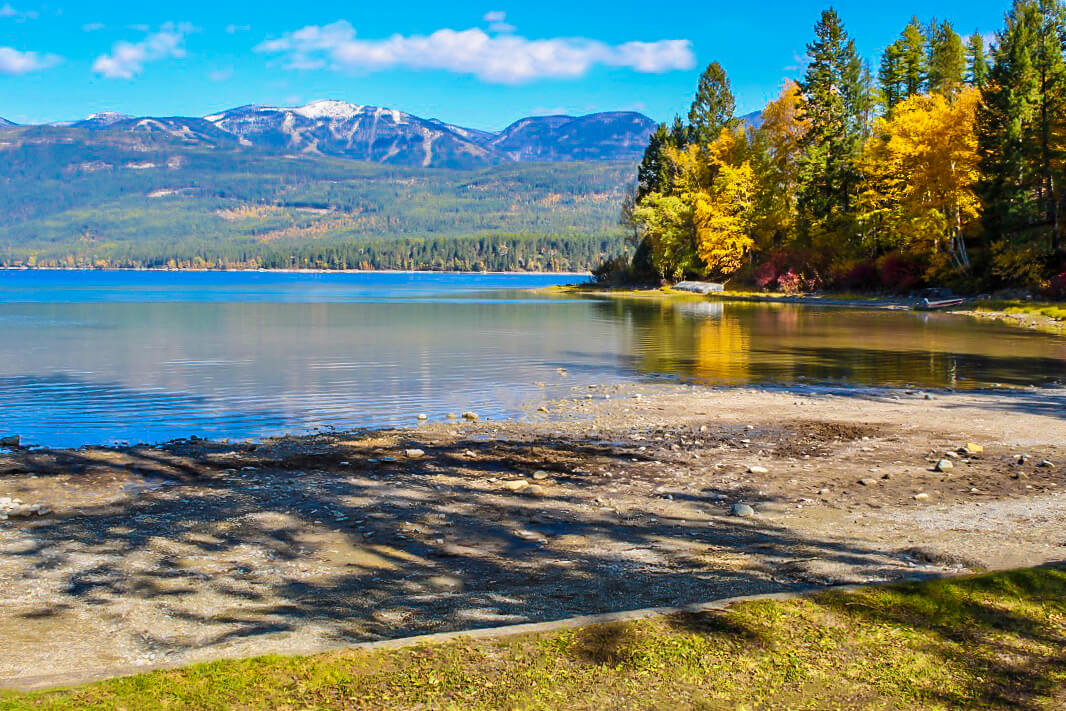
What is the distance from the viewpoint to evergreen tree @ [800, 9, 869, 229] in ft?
240

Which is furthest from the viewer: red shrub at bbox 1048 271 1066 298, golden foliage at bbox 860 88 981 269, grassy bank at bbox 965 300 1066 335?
golden foliage at bbox 860 88 981 269

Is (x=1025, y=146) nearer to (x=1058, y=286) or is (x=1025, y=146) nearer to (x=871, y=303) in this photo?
(x=1058, y=286)

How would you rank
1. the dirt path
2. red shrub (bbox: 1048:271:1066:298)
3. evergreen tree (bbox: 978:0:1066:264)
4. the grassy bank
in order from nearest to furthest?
the dirt path
the grassy bank
red shrub (bbox: 1048:271:1066:298)
evergreen tree (bbox: 978:0:1066:264)

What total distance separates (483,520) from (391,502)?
144cm

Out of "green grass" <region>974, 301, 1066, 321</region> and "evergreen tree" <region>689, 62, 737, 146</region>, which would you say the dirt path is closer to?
"green grass" <region>974, 301, 1066, 321</region>

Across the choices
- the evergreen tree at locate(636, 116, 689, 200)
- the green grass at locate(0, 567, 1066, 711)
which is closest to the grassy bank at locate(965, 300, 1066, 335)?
the green grass at locate(0, 567, 1066, 711)

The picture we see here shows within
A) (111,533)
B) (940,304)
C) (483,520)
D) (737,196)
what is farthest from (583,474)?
(737,196)

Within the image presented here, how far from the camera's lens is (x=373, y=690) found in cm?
510

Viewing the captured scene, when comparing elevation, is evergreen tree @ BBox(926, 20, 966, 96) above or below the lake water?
above

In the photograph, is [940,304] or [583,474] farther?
[940,304]

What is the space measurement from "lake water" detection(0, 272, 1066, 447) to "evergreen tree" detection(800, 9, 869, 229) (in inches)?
969

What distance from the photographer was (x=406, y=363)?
29156mm

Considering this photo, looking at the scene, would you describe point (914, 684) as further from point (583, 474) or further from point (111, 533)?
point (111, 533)

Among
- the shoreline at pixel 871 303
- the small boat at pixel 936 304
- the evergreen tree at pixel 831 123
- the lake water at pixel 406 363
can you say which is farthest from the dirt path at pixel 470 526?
the evergreen tree at pixel 831 123
